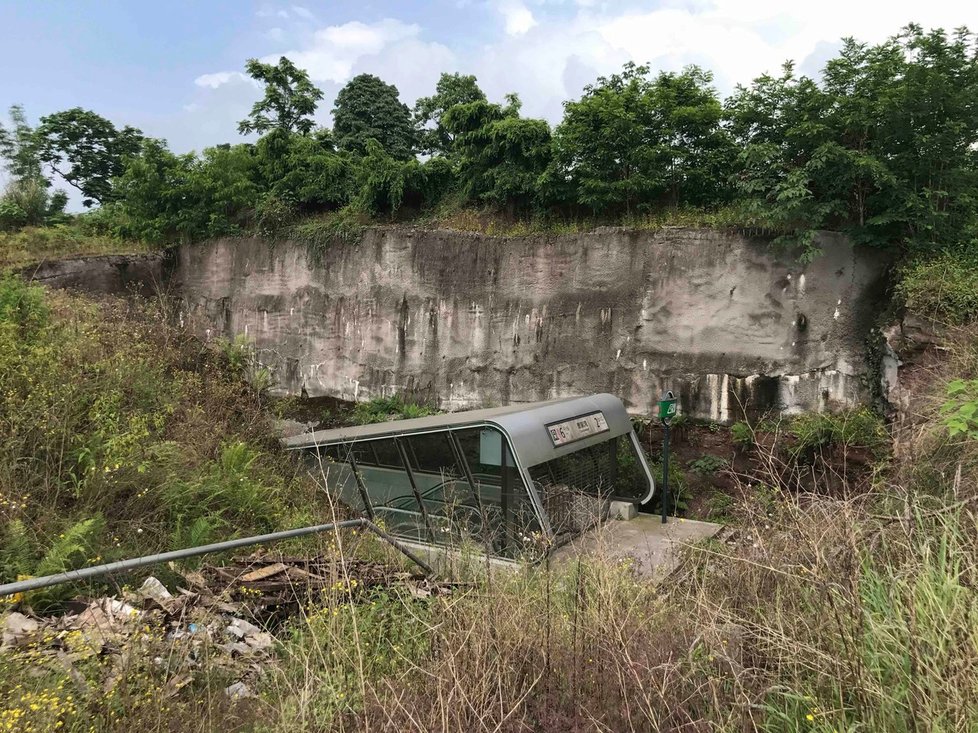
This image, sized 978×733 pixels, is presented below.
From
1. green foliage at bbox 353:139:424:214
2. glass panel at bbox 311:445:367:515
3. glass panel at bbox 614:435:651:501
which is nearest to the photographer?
glass panel at bbox 311:445:367:515

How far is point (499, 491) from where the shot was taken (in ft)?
21.5

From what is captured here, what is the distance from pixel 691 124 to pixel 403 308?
633cm

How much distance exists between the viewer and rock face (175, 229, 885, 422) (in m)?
9.47

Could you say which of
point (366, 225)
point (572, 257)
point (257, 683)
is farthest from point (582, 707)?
point (366, 225)

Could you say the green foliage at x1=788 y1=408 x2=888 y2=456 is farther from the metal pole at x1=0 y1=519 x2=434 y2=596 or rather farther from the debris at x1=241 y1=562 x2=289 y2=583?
the debris at x1=241 y1=562 x2=289 y2=583

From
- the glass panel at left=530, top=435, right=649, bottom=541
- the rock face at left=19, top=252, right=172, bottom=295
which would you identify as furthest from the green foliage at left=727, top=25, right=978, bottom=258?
the rock face at left=19, top=252, right=172, bottom=295

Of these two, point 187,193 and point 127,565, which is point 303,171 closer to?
point 187,193

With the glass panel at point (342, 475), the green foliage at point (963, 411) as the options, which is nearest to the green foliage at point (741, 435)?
the green foliage at point (963, 411)

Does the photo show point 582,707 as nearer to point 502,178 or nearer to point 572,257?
point 572,257

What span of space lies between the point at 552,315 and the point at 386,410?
12.9ft

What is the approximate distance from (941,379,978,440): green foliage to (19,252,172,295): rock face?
13.7 meters

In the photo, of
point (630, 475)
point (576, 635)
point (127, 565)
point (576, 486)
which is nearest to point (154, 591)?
point (127, 565)

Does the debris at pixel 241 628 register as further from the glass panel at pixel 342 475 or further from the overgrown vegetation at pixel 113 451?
the glass panel at pixel 342 475

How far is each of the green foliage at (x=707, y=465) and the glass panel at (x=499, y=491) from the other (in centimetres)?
439
